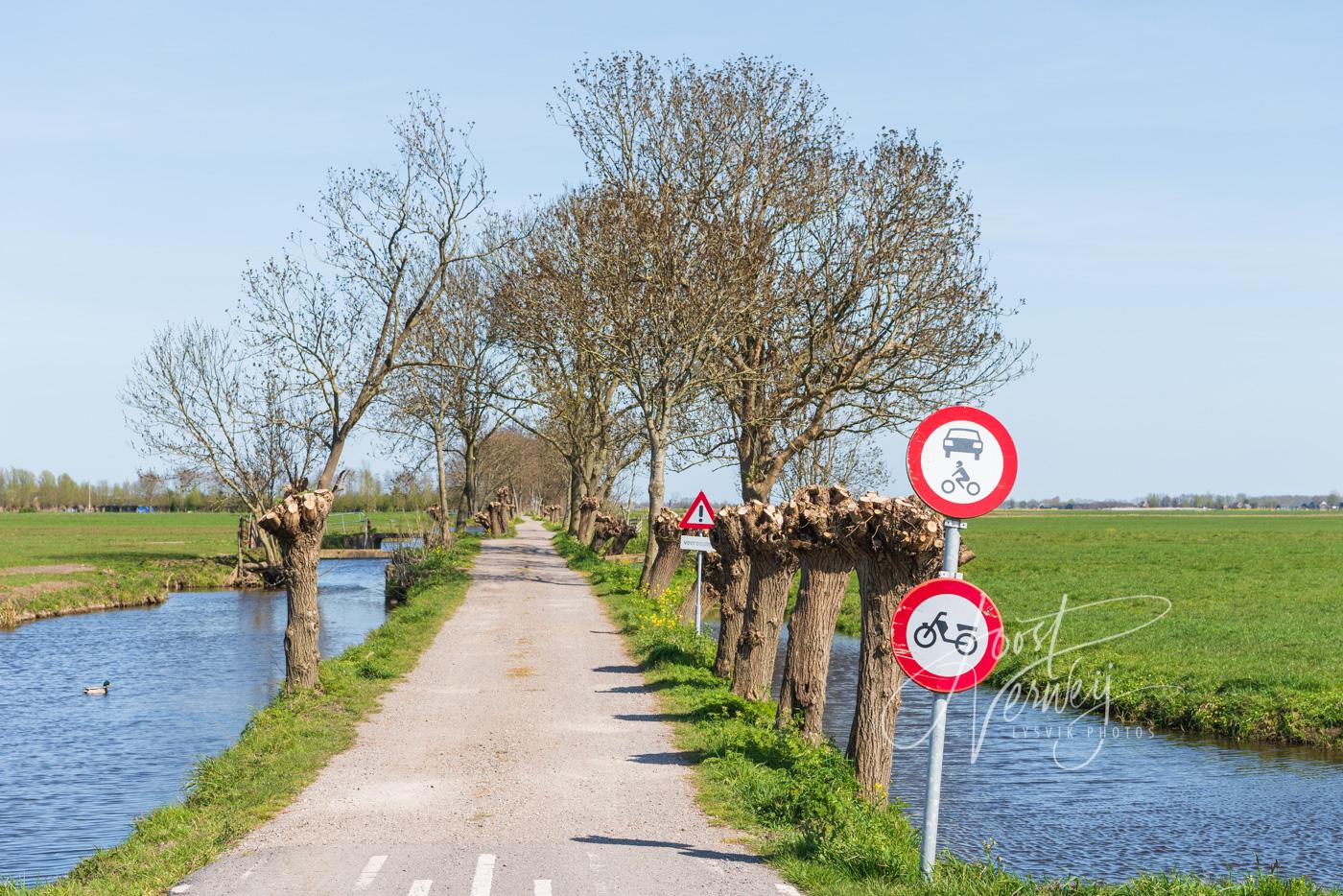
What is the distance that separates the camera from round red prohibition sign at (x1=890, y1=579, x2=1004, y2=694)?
25.5ft

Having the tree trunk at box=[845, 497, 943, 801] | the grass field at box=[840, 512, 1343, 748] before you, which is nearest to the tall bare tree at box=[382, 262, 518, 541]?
the grass field at box=[840, 512, 1343, 748]

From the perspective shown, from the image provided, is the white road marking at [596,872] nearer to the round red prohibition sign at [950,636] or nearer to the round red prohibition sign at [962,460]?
the round red prohibition sign at [950,636]

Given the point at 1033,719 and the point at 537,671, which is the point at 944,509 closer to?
the point at 537,671

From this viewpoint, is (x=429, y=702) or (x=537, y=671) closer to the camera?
(x=429, y=702)

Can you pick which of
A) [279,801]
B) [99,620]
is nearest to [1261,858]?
[279,801]

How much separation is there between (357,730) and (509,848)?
224 inches

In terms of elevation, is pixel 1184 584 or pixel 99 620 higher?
pixel 1184 584

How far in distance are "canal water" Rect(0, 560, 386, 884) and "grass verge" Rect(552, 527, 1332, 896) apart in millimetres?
5961

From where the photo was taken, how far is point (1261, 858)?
40.9 ft

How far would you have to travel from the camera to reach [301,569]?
17266 millimetres

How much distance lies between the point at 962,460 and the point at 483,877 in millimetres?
4116

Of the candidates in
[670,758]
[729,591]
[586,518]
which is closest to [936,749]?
[670,758]

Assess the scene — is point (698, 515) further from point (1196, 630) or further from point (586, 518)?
point (586, 518)

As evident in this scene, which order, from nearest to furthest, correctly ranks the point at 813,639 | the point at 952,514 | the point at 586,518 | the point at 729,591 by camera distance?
the point at 952,514 → the point at 813,639 → the point at 729,591 → the point at 586,518
